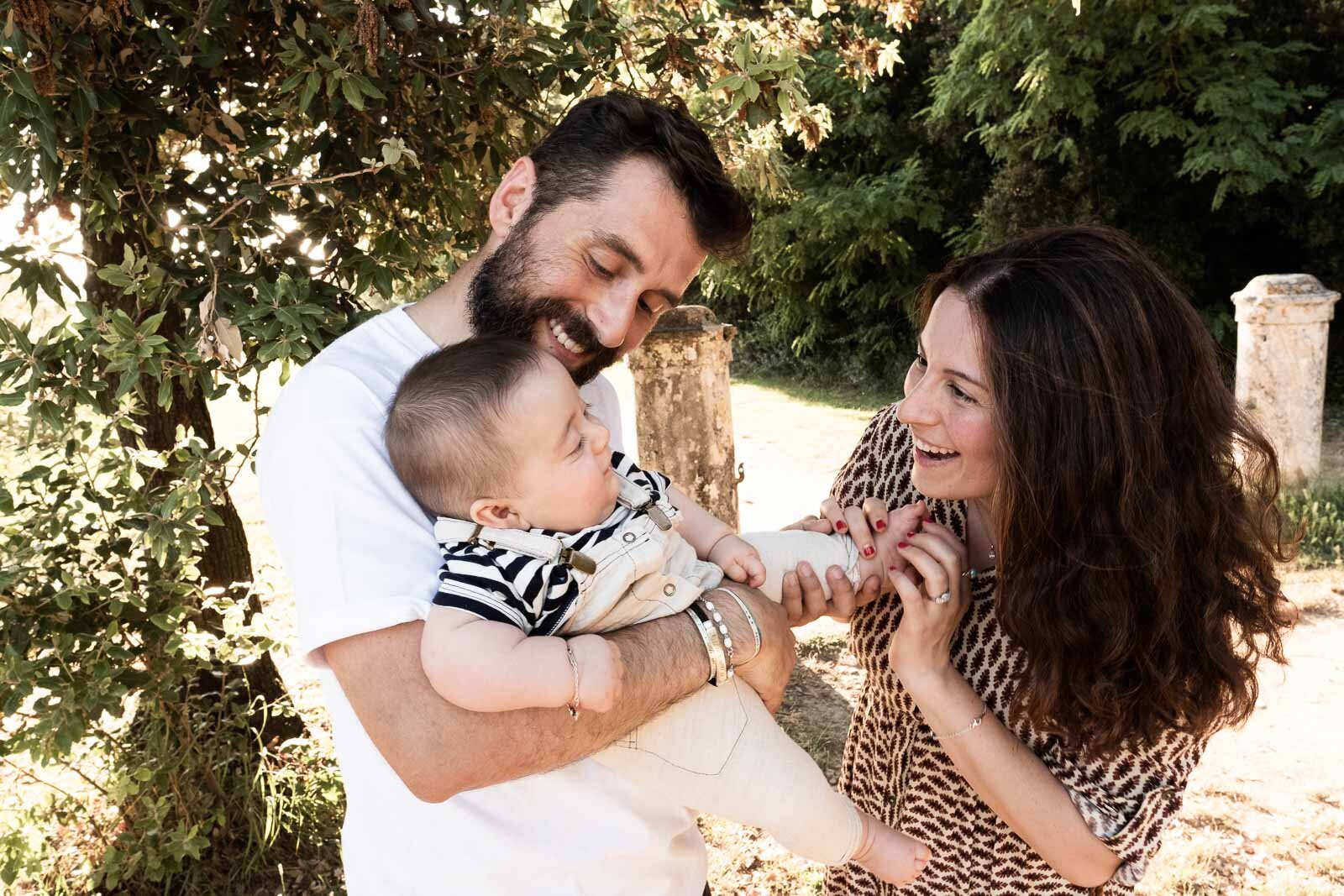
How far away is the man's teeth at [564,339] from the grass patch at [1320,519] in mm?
6540

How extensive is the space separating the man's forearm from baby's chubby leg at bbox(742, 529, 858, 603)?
674 millimetres

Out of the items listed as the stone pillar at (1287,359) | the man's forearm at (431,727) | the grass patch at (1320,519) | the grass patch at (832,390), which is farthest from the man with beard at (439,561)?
the grass patch at (832,390)

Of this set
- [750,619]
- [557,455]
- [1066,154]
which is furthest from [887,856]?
[1066,154]

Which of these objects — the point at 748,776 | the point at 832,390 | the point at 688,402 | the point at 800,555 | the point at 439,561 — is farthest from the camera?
the point at 832,390

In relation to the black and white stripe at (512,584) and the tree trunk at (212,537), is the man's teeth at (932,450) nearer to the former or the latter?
the black and white stripe at (512,584)

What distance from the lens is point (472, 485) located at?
1591mm

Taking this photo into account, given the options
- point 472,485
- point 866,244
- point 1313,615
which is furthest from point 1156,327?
point 866,244

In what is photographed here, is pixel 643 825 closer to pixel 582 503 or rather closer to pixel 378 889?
pixel 378 889

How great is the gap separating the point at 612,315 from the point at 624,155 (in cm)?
32

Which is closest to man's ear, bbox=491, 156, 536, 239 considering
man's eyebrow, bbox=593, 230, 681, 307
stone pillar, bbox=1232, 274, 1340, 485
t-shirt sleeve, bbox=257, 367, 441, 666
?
man's eyebrow, bbox=593, 230, 681, 307

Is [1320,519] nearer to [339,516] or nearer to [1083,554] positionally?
[1083,554]

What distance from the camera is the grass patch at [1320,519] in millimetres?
6965

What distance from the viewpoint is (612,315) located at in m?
1.93

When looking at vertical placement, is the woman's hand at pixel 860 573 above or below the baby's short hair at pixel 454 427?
below
